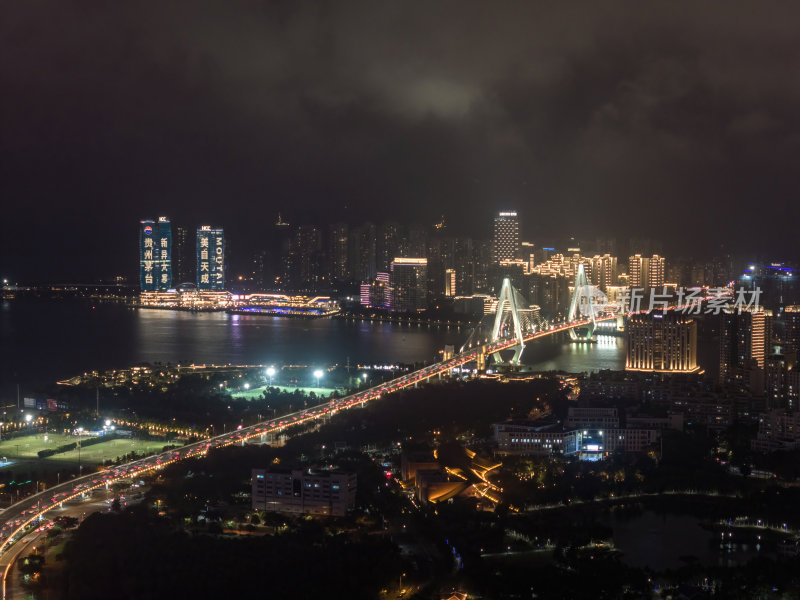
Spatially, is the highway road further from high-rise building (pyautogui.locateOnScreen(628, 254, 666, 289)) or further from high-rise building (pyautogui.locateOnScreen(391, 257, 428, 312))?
high-rise building (pyautogui.locateOnScreen(628, 254, 666, 289))

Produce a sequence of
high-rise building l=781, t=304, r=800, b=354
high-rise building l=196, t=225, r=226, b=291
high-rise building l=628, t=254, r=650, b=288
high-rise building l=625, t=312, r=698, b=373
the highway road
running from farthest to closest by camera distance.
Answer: high-rise building l=196, t=225, r=226, b=291
high-rise building l=628, t=254, r=650, b=288
high-rise building l=625, t=312, r=698, b=373
high-rise building l=781, t=304, r=800, b=354
the highway road

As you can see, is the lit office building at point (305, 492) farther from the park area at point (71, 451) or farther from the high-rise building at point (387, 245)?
the high-rise building at point (387, 245)

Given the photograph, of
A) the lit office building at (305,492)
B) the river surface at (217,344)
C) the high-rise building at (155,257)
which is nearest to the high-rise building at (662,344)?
the river surface at (217,344)

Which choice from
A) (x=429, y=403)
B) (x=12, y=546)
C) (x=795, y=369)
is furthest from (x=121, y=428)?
(x=795, y=369)

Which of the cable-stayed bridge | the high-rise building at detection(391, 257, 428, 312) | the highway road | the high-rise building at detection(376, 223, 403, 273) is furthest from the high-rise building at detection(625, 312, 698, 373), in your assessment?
the high-rise building at detection(376, 223, 403, 273)

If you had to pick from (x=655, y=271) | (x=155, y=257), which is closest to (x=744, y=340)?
(x=655, y=271)

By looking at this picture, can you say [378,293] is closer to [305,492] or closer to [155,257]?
[155,257]
